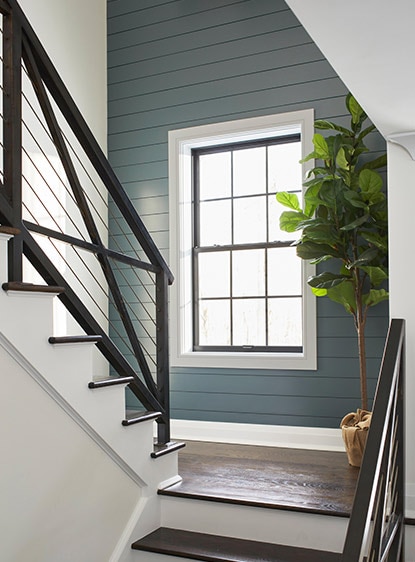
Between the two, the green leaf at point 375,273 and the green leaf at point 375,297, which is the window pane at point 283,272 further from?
the green leaf at point 375,273

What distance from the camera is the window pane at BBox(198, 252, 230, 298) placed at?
16.0 feet

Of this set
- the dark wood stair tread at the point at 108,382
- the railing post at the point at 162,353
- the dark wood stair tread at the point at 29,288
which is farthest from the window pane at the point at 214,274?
the dark wood stair tread at the point at 29,288

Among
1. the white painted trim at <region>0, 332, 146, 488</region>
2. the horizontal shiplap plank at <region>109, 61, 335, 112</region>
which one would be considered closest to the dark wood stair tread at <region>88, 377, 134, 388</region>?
the white painted trim at <region>0, 332, 146, 488</region>

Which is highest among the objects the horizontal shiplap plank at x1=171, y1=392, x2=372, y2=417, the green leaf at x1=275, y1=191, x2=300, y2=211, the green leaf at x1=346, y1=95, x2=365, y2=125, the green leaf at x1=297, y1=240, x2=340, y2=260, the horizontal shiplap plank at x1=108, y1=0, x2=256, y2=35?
→ the horizontal shiplap plank at x1=108, y1=0, x2=256, y2=35

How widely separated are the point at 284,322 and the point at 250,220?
2.64 feet

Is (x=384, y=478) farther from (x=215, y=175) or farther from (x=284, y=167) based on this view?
(x=215, y=175)

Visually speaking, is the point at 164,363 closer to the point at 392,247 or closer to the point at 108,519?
the point at 108,519

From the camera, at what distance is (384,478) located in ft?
6.99

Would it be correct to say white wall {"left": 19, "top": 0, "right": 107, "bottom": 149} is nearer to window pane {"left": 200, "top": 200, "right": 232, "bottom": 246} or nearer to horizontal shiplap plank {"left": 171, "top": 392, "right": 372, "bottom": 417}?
window pane {"left": 200, "top": 200, "right": 232, "bottom": 246}

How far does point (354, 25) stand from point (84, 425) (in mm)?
1852

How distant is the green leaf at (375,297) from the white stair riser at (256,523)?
1.47 meters

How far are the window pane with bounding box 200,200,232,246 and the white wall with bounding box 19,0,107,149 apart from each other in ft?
3.46

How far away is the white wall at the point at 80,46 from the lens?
465 cm

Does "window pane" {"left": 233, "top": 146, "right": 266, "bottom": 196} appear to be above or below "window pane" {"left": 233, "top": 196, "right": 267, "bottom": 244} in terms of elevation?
above
